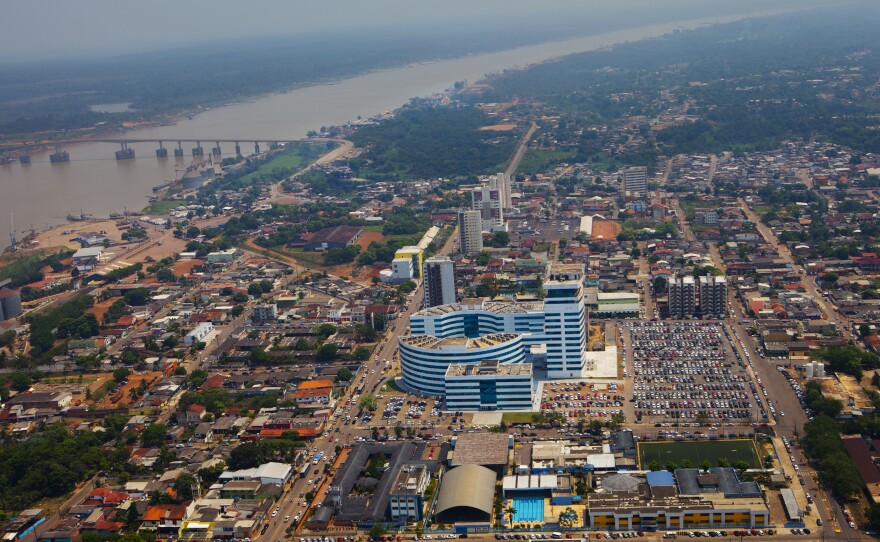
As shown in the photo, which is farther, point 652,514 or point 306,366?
point 306,366

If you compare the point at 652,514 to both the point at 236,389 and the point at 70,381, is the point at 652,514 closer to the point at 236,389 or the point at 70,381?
the point at 236,389

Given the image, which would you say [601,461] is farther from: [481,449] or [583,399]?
[583,399]

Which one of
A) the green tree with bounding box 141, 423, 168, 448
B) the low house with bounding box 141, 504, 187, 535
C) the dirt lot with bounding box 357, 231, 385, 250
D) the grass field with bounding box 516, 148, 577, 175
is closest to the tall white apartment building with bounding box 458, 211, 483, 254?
the dirt lot with bounding box 357, 231, 385, 250

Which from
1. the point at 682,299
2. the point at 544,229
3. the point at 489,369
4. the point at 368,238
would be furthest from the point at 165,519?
the point at 544,229

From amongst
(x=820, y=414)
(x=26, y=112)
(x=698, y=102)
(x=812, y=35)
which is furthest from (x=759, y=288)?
(x=812, y=35)

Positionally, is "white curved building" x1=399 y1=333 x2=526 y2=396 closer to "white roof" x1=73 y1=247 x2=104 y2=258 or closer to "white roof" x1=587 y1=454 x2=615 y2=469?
"white roof" x1=587 y1=454 x2=615 y2=469

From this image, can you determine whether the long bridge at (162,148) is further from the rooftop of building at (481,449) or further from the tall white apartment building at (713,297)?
the rooftop of building at (481,449)
